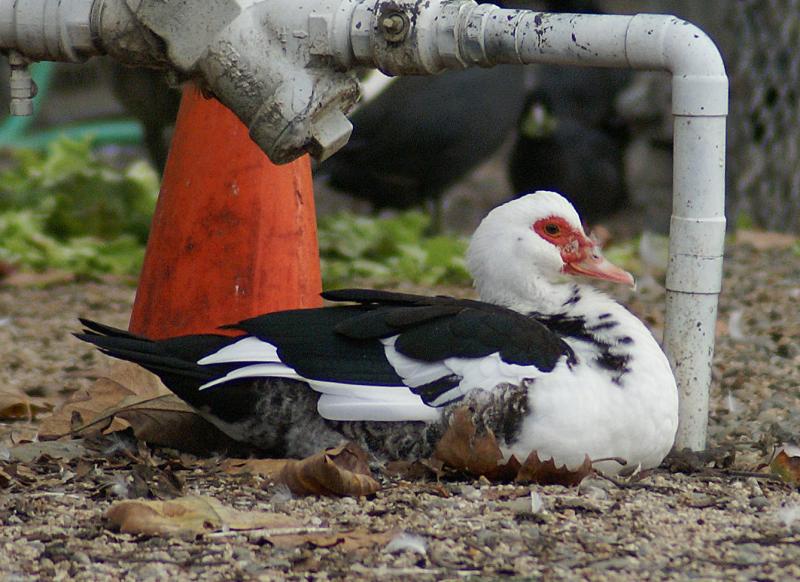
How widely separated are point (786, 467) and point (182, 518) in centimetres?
129

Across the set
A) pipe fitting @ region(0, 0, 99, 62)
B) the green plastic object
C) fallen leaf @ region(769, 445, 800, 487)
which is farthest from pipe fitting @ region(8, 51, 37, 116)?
the green plastic object

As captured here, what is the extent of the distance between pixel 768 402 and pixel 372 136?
3597mm

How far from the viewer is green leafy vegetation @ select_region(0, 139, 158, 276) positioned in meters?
5.94

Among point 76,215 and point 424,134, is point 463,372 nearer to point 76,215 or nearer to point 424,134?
point 76,215

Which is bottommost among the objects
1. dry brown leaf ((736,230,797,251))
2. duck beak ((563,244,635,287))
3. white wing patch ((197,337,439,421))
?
white wing patch ((197,337,439,421))

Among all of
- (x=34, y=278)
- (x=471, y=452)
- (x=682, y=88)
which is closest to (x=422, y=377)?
(x=471, y=452)

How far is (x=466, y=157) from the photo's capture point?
7.09 m

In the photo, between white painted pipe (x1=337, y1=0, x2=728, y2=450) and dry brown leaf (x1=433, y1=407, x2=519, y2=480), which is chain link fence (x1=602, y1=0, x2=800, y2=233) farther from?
dry brown leaf (x1=433, y1=407, x2=519, y2=480)

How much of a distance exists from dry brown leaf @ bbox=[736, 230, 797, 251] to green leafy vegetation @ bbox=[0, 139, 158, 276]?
9.38ft

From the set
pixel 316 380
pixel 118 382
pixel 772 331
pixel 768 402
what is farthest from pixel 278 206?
pixel 772 331

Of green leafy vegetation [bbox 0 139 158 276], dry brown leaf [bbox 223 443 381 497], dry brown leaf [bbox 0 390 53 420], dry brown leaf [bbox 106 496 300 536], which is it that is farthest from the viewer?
green leafy vegetation [bbox 0 139 158 276]

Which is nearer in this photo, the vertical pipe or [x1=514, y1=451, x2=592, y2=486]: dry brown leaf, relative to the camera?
[x1=514, y1=451, x2=592, y2=486]: dry brown leaf

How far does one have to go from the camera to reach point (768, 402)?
3623 mm

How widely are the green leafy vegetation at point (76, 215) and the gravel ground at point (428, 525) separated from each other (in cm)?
264
